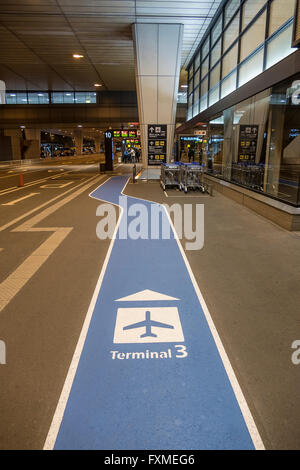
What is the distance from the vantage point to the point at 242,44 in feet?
44.5

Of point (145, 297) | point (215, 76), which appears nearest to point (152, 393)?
point (145, 297)

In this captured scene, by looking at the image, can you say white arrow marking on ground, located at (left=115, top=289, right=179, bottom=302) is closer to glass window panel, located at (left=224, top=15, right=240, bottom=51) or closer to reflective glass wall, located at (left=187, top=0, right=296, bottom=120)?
reflective glass wall, located at (left=187, top=0, right=296, bottom=120)

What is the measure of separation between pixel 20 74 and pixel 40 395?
33152 mm

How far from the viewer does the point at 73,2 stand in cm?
1475

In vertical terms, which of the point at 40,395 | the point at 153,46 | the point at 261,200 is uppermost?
the point at 153,46

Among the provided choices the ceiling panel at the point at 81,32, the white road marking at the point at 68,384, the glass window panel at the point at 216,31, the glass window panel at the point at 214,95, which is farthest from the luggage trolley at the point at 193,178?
the white road marking at the point at 68,384

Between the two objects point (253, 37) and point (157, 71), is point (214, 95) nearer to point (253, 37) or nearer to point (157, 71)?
point (157, 71)

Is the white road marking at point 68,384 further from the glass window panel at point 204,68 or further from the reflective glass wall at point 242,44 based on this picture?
the glass window panel at point 204,68

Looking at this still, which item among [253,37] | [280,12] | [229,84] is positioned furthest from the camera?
[229,84]

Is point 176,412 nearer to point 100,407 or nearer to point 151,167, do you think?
point 100,407

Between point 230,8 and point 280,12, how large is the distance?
230 inches

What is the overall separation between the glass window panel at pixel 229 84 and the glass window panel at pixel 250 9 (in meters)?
2.10

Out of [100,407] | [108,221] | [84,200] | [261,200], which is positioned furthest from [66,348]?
[84,200]

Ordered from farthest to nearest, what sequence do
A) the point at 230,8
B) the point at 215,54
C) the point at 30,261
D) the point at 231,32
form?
the point at 215,54, the point at 231,32, the point at 230,8, the point at 30,261
